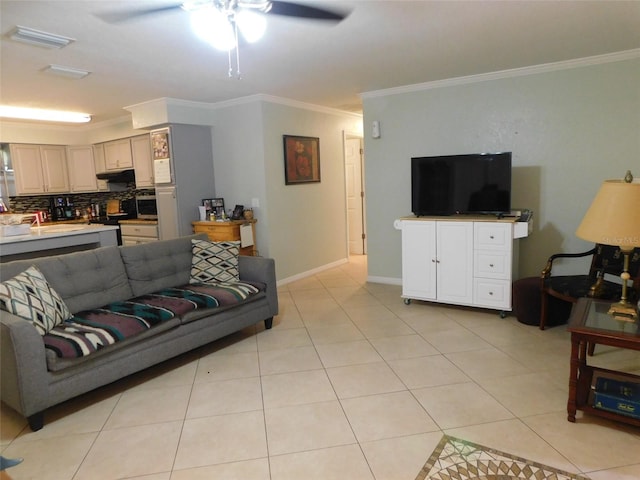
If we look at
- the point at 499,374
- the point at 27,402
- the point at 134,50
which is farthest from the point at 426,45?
the point at 27,402

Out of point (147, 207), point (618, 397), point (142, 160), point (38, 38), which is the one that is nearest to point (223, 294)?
point (38, 38)

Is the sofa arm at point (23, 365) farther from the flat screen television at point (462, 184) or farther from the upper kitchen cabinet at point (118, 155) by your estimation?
the upper kitchen cabinet at point (118, 155)

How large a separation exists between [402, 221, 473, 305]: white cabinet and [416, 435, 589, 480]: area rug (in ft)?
6.92

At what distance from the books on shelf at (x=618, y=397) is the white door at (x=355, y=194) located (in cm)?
487

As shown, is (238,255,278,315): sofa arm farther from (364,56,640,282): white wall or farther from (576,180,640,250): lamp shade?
(576,180,640,250): lamp shade

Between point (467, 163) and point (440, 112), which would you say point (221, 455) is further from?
point (440, 112)

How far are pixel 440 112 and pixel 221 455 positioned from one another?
396cm

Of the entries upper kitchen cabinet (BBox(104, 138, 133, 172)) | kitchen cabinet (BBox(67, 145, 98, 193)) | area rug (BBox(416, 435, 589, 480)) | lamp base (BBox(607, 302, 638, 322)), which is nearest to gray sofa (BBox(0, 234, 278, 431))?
area rug (BBox(416, 435, 589, 480))

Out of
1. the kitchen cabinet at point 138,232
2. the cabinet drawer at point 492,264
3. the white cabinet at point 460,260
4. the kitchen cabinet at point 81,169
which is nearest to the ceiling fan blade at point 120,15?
the white cabinet at point 460,260

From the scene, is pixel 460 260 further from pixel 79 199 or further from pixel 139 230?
pixel 79 199

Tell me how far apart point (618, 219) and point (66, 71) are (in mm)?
4271

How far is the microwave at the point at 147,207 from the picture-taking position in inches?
223

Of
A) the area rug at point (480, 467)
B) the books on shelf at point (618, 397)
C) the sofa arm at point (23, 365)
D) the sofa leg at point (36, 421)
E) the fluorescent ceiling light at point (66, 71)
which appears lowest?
the area rug at point (480, 467)

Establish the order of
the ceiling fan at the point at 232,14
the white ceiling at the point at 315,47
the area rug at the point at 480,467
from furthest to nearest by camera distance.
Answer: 1. the white ceiling at the point at 315,47
2. the ceiling fan at the point at 232,14
3. the area rug at the point at 480,467
